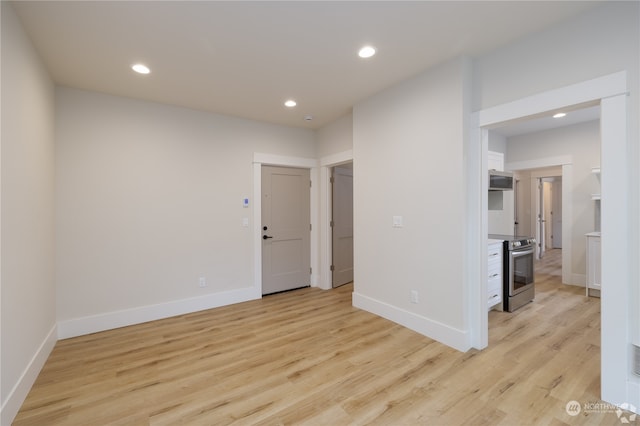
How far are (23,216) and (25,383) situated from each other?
3.97 ft

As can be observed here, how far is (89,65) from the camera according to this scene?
2631 mm

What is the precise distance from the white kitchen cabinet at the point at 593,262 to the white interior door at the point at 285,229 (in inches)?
165

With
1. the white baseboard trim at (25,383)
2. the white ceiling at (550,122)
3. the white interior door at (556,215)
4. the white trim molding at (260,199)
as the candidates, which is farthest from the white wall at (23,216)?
the white interior door at (556,215)

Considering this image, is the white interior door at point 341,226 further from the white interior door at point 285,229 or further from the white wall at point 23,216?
the white wall at point 23,216

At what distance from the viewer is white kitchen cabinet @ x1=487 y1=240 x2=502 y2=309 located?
135 inches

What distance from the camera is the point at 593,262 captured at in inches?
163

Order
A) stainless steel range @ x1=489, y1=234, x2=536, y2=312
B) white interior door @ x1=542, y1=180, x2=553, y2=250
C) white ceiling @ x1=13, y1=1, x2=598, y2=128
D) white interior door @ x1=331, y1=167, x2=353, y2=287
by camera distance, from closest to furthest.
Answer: white ceiling @ x1=13, y1=1, x2=598, y2=128, stainless steel range @ x1=489, y1=234, x2=536, y2=312, white interior door @ x1=331, y1=167, x2=353, y2=287, white interior door @ x1=542, y1=180, x2=553, y2=250

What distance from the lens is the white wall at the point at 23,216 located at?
179cm

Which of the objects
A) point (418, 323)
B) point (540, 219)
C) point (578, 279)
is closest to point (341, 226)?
point (418, 323)

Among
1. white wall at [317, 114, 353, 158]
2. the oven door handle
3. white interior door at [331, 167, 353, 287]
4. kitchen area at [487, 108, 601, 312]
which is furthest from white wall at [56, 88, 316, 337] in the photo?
the oven door handle

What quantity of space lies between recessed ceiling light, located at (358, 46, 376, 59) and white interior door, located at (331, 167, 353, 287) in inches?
91.7

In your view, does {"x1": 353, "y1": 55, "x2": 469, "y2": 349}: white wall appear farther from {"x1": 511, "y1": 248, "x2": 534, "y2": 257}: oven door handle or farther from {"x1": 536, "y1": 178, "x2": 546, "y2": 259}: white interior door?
{"x1": 536, "y1": 178, "x2": 546, "y2": 259}: white interior door

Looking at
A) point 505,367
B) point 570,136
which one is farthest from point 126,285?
point 570,136

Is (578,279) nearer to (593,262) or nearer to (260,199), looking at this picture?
(593,262)
